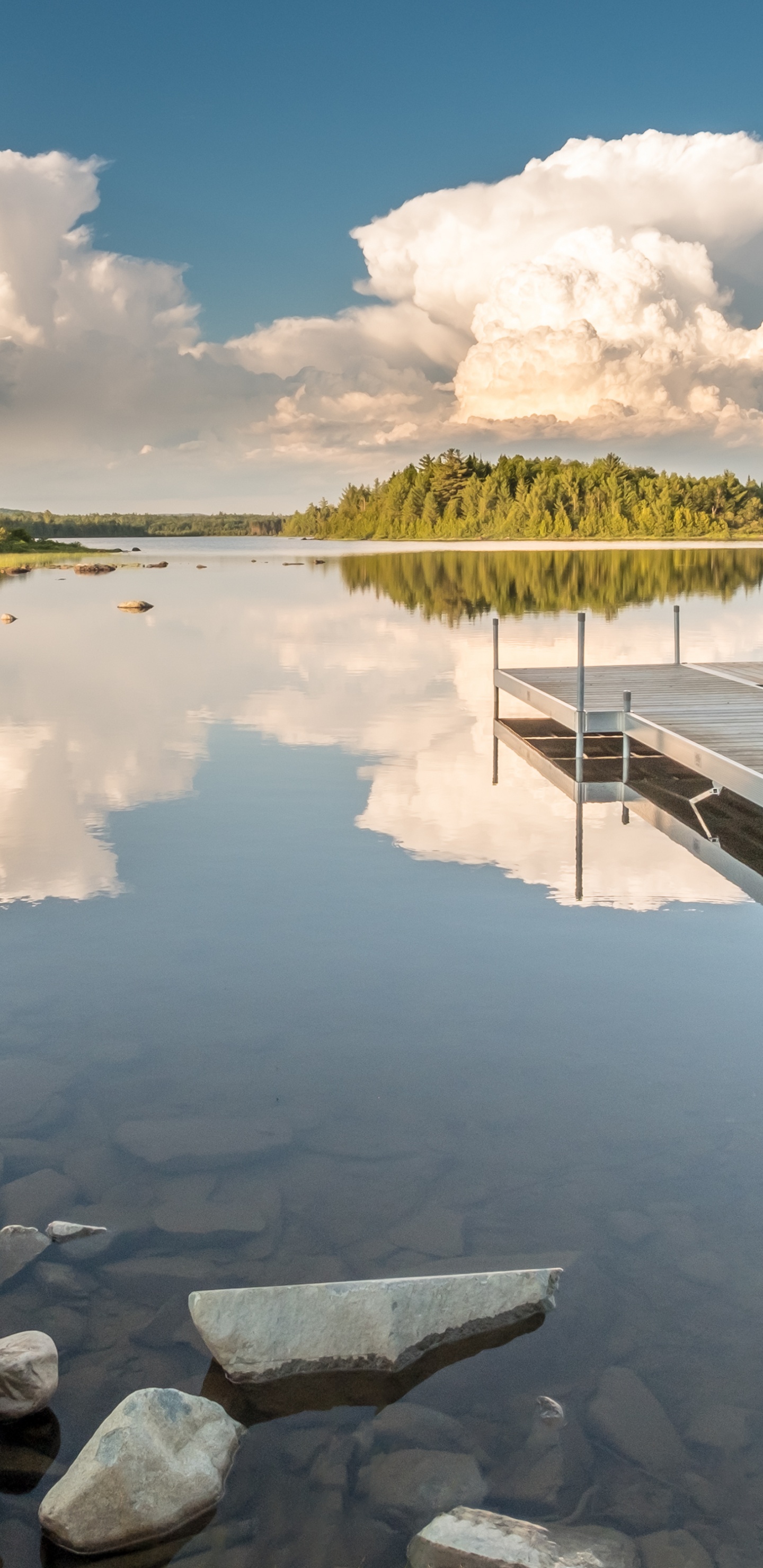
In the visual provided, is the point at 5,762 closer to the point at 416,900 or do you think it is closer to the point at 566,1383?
the point at 416,900

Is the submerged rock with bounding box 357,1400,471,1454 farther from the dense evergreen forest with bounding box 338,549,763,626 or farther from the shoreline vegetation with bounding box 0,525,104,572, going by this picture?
the shoreline vegetation with bounding box 0,525,104,572

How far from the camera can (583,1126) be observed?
443 centimetres

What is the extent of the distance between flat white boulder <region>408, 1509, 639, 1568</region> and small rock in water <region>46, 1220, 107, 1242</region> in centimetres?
149

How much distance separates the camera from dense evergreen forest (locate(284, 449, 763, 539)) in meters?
108

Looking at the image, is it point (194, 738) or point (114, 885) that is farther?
point (194, 738)

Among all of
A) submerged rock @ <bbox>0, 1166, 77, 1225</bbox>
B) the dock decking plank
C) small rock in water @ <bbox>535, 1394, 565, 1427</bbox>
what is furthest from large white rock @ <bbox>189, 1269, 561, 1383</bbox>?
the dock decking plank

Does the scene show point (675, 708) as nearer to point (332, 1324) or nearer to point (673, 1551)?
point (332, 1324)

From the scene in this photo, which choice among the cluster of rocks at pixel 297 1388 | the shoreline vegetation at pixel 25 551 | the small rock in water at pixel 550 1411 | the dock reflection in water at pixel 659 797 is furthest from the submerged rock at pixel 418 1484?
the shoreline vegetation at pixel 25 551

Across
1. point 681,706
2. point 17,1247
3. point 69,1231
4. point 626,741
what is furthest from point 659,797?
point 17,1247

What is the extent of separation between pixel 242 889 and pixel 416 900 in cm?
111

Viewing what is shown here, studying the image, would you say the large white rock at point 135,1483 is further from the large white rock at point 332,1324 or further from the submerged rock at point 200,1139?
the submerged rock at point 200,1139

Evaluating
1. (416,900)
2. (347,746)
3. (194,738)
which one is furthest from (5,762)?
(416,900)

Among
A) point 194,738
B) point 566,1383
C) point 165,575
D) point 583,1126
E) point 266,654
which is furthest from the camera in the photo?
point 165,575

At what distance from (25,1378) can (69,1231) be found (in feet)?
2.43
